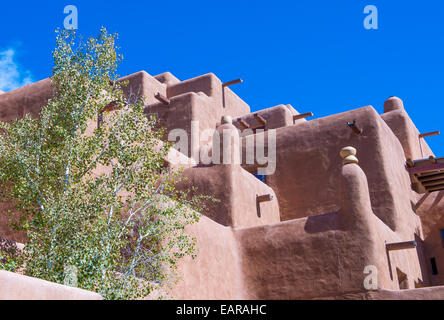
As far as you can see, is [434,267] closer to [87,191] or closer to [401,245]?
[401,245]

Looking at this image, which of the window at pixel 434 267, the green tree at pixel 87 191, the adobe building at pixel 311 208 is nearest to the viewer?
the green tree at pixel 87 191

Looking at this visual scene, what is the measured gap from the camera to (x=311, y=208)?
15.9 metres

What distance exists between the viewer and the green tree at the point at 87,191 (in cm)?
834

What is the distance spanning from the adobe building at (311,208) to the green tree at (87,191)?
3.49 feet

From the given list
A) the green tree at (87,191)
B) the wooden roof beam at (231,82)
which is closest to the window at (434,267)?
the green tree at (87,191)

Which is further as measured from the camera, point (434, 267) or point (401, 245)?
point (434, 267)

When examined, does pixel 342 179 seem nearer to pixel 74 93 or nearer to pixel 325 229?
pixel 325 229

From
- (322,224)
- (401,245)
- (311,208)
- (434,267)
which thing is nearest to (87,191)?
(322,224)

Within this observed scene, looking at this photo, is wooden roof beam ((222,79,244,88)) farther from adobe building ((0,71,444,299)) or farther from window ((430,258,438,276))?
window ((430,258,438,276))

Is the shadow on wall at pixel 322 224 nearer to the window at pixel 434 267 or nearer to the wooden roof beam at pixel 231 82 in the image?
the window at pixel 434 267

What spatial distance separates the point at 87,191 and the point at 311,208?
8.54 m

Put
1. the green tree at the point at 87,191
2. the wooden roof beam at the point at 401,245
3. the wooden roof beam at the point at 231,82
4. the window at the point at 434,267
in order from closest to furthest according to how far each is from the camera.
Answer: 1. the green tree at the point at 87,191
2. the wooden roof beam at the point at 401,245
3. the window at the point at 434,267
4. the wooden roof beam at the point at 231,82

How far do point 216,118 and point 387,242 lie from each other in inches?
443
